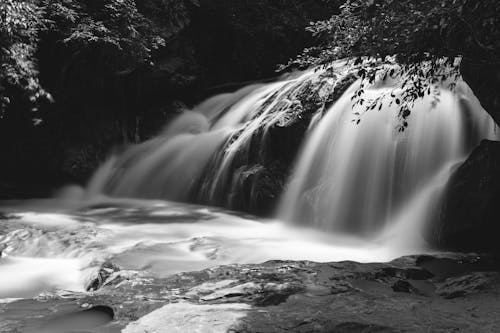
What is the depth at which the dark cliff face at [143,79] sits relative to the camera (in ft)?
38.9

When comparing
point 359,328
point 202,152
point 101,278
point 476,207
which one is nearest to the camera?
point 359,328

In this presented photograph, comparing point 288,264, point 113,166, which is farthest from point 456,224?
point 113,166

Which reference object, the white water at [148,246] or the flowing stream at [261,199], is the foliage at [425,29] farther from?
the white water at [148,246]

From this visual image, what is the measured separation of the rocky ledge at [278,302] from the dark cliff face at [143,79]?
8173mm

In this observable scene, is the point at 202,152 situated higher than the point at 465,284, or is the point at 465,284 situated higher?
the point at 202,152

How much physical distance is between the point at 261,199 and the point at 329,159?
61.2 inches

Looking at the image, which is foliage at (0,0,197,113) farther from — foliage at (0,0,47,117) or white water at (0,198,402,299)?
white water at (0,198,402,299)

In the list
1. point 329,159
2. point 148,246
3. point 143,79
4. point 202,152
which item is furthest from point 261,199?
point 143,79

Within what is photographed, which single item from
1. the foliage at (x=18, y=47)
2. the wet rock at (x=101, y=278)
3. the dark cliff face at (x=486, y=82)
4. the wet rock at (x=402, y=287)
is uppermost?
the foliage at (x=18, y=47)

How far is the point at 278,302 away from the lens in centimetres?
376

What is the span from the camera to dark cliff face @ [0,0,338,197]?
38.9 feet

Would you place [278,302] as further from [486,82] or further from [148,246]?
[486,82]

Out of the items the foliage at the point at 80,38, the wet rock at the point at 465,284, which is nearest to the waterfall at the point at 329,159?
the wet rock at the point at 465,284

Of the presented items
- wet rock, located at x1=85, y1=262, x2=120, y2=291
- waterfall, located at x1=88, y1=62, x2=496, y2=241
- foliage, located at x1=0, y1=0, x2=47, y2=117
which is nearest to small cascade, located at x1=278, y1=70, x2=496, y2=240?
waterfall, located at x1=88, y1=62, x2=496, y2=241
